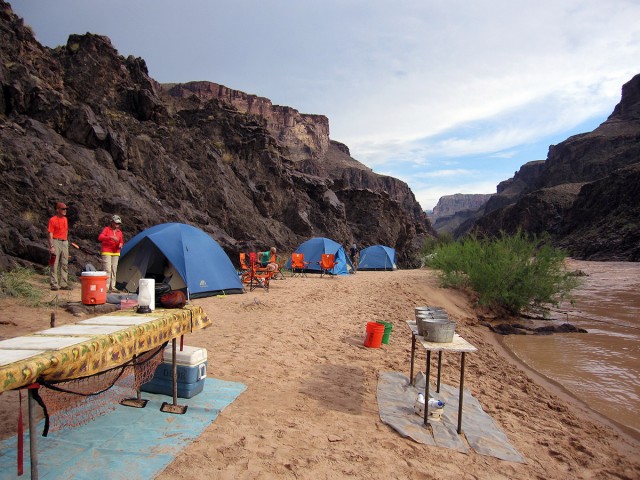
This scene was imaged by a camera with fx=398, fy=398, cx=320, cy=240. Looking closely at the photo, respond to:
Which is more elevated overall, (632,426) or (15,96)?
(15,96)

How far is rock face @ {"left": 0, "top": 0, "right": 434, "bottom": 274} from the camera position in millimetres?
12094

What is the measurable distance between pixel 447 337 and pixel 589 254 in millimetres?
57041

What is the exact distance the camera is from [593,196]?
61.2 meters

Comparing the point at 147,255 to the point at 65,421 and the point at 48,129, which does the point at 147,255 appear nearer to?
the point at 65,421

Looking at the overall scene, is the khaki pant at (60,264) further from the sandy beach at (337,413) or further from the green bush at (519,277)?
the green bush at (519,277)

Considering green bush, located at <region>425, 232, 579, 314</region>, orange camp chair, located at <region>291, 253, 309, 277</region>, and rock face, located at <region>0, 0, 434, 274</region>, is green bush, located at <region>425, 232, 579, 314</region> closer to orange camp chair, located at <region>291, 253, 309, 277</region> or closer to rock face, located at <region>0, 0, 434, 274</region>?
orange camp chair, located at <region>291, 253, 309, 277</region>

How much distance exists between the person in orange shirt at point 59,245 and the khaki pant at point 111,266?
0.80 m

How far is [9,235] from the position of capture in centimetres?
984

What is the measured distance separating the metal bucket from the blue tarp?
6.93ft

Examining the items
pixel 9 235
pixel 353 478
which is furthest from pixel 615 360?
pixel 9 235

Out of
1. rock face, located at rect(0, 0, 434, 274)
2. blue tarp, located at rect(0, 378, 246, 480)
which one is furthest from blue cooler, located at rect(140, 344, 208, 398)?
rock face, located at rect(0, 0, 434, 274)

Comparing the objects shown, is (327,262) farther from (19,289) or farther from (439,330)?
(439,330)

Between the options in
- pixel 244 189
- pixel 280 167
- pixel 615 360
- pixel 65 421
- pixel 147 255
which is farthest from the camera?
pixel 280 167

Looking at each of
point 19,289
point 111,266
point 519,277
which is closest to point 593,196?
point 519,277
